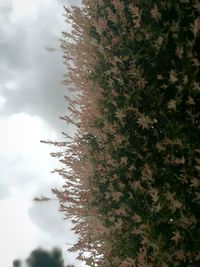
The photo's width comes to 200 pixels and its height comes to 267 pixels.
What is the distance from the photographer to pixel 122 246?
582cm

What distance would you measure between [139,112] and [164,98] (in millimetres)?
388

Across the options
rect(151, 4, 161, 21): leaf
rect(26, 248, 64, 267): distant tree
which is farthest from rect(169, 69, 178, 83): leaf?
rect(26, 248, 64, 267): distant tree

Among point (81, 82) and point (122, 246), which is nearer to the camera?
point (122, 246)

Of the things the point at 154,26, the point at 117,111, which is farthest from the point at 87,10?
the point at 117,111

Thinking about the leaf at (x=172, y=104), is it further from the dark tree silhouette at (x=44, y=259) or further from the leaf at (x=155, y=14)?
the dark tree silhouette at (x=44, y=259)

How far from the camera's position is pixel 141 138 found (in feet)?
19.1

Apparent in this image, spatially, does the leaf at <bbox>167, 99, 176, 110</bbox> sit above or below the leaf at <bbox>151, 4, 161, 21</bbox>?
below

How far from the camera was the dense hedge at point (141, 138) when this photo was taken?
538 cm

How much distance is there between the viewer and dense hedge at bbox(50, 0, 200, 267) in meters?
5.38

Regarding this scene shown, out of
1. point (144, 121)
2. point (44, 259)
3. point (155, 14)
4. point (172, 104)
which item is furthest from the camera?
point (44, 259)

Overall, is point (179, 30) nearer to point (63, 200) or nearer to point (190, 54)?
point (190, 54)

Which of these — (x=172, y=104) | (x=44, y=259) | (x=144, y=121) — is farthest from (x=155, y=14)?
(x=44, y=259)

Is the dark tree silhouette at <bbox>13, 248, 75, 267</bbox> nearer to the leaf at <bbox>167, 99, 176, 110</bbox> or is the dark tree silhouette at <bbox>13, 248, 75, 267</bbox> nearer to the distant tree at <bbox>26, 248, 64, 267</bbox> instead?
the distant tree at <bbox>26, 248, 64, 267</bbox>

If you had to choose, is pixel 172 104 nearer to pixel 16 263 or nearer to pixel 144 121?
pixel 144 121
